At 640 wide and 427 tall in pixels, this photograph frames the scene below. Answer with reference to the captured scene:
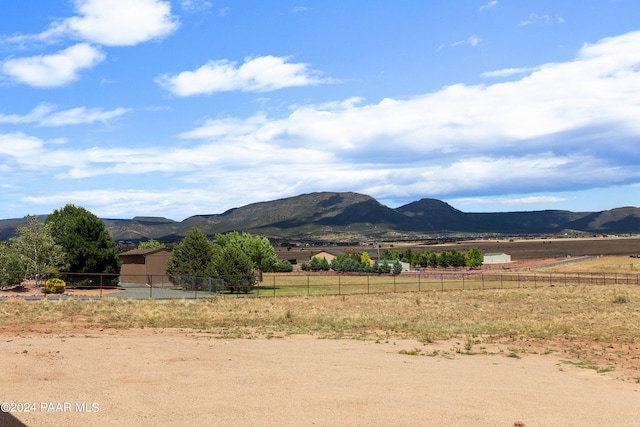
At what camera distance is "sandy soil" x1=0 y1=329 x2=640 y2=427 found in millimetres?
12680

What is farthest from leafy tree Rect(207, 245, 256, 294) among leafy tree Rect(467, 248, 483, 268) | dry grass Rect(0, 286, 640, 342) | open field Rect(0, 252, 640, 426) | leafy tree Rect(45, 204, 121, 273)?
leafy tree Rect(467, 248, 483, 268)

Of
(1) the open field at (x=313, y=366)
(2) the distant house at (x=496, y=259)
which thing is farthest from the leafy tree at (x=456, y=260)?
(1) the open field at (x=313, y=366)

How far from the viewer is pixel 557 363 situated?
72.3ft

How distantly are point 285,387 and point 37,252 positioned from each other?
5177 centimetres

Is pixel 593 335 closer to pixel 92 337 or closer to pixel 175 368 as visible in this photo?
pixel 175 368

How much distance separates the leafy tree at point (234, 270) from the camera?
200ft

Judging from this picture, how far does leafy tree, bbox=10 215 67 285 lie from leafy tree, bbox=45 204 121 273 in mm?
3079

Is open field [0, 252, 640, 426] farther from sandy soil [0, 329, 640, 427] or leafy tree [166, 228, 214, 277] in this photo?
leafy tree [166, 228, 214, 277]

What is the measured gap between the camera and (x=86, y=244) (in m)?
63.3

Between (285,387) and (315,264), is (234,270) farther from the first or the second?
(315,264)

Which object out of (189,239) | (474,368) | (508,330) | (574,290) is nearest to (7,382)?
(474,368)

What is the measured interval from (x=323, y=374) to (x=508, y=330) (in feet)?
58.8

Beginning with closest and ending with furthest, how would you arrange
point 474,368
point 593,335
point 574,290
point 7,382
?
point 7,382, point 474,368, point 593,335, point 574,290

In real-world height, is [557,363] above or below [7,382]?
below
